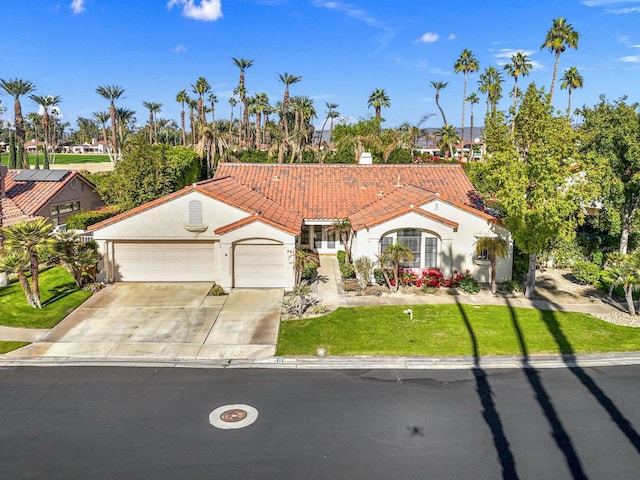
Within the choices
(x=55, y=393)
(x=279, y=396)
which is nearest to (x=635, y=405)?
(x=279, y=396)

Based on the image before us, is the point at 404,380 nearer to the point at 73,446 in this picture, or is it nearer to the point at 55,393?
the point at 73,446

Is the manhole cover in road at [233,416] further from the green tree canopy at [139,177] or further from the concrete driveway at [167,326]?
the green tree canopy at [139,177]

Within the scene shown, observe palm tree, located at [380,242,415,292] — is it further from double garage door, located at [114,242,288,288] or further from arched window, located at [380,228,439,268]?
double garage door, located at [114,242,288,288]

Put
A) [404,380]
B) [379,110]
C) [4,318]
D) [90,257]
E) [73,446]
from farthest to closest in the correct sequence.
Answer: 1. [379,110]
2. [90,257]
3. [4,318]
4. [404,380]
5. [73,446]

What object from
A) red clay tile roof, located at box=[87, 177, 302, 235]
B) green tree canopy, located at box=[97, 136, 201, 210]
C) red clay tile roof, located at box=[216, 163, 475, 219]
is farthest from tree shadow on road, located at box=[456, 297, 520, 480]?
green tree canopy, located at box=[97, 136, 201, 210]

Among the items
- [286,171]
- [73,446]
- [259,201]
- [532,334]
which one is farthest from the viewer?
[286,171]

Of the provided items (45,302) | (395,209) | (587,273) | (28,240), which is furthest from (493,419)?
(45,302)
